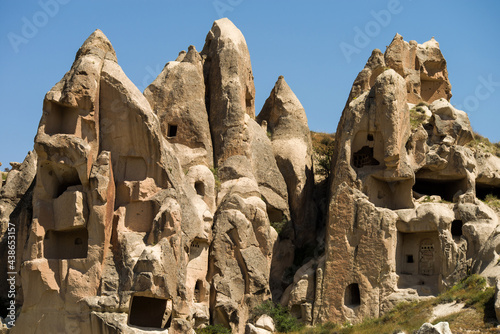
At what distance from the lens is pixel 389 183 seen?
38.0 meters

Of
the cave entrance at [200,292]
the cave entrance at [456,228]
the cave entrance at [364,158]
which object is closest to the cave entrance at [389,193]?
the cave entrance at [364,158]

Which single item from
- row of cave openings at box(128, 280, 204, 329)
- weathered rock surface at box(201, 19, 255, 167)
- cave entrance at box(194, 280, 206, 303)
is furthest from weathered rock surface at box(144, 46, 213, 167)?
row of cave openings at box(128, 280, 204, 329)

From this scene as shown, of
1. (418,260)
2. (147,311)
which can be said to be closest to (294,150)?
(418,260)

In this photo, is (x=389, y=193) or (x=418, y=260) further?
(x=389, y=193)

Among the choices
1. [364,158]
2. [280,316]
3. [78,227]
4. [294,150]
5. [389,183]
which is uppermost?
[294,150]

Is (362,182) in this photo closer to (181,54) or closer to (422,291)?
(422,291)

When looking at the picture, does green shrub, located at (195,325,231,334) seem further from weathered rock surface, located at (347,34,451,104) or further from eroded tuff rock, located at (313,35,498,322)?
weathered rock surface, located at (347,34,451,104)

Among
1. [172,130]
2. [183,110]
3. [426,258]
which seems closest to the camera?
[426,258]

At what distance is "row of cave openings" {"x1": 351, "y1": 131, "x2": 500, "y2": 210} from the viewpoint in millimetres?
37500

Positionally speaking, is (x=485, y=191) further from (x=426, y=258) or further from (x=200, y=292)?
(x=200, y=292)

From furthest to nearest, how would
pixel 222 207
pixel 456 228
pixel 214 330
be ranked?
pixel 222 207, pixel 456 228, pixel 214 330

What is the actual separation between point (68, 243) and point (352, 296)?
471 inches

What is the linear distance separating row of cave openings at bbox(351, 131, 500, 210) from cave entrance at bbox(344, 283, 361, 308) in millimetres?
3736

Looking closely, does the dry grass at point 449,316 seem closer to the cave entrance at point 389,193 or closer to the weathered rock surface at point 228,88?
the cave entrance at point 389,193
